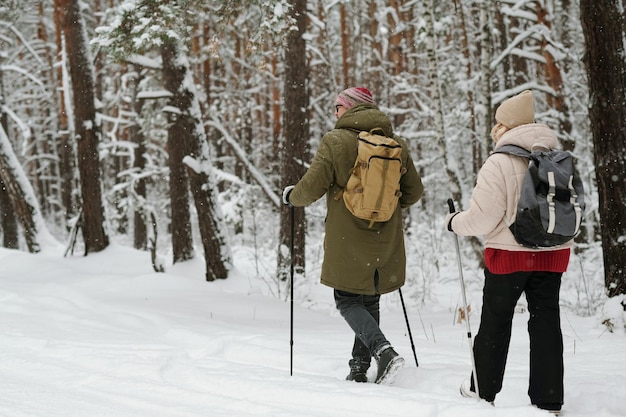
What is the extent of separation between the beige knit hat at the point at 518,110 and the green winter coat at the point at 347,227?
0.78 metres

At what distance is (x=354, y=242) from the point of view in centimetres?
392

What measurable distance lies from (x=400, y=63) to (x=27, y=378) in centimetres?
2079

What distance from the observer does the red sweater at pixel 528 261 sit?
3.25m

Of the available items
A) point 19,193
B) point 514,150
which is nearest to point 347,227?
point 514,150

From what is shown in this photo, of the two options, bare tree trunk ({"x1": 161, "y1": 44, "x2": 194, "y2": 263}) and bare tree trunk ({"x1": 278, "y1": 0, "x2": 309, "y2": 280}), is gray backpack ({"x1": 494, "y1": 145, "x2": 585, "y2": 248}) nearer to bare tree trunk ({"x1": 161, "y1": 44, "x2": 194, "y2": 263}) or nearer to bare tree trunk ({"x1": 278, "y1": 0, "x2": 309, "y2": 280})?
bare tree trunk ({"x1": 278, "y1": 0, "x2": 309, "y2": 280})

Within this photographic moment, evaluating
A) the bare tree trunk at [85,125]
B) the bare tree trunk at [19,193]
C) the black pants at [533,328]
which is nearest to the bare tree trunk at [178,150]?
the bare tree trunk at [85,125]

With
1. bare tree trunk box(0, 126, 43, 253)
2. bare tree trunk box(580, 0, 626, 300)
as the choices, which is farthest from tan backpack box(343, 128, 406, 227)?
bare tree trunk box(0, 126, 43, 253)

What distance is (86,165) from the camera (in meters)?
11.3

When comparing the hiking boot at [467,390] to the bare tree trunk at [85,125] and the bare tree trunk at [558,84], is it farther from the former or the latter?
the bare tree trunk at [558,84]

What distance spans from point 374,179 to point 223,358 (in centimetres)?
221

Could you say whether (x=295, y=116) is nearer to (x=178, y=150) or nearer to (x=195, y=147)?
(x=195, y=147)

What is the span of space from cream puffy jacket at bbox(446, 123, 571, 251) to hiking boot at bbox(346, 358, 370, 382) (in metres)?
1.37

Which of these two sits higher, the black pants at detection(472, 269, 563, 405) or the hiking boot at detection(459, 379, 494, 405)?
the black pants at detection(472, 269, 563, 405)

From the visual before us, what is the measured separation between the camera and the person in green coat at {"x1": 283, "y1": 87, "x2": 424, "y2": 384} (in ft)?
12.8
